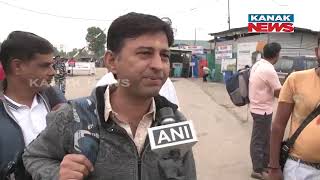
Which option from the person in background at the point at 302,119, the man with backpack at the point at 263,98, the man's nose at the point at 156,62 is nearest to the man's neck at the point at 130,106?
the man's nose at the point at 156,62

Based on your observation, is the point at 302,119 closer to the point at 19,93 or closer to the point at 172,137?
Result: the point at 172,137

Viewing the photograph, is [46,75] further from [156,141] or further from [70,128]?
[156,141]

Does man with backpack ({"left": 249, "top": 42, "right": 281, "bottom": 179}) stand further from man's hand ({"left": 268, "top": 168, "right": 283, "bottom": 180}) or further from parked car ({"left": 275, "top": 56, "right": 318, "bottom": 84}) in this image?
parked car ({"left": 275, "top": 56, "right": 318, "bottom": 84})

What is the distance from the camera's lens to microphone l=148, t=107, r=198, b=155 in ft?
4.69

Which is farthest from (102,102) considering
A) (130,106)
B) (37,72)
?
(37,72)

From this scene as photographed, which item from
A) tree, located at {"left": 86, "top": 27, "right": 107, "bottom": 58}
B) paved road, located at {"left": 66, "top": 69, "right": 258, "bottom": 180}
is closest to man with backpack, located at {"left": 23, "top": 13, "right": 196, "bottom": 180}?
paved road, located at {"left": 66, "top": 69, "right": 258, "bottom": 180}

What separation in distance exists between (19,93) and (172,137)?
1363 millimetres

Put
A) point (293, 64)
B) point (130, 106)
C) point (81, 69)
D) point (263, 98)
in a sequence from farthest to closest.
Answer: point (81, 69) < point (293, 64) < point (263, 98) < point (130, 106)

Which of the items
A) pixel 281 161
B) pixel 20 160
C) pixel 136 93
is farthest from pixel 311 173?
pixel 20 160

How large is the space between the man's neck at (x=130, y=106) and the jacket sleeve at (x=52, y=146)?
0.19 meters

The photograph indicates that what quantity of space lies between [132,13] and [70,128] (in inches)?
19.1

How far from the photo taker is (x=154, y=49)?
1.62 meters

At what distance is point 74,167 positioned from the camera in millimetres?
1360

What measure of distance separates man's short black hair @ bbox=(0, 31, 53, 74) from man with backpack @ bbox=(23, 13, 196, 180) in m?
0.94
